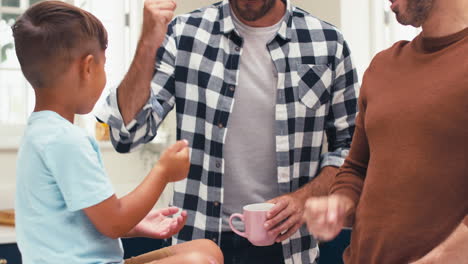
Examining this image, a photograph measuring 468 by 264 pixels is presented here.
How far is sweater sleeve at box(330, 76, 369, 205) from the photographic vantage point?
1.10 m

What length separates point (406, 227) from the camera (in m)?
0.91

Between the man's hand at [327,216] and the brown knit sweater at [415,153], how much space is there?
0.04m

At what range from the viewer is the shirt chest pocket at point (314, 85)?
58.4 inches

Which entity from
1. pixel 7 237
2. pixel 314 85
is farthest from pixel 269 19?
pixel 7 237

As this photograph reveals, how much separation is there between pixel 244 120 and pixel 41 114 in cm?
63

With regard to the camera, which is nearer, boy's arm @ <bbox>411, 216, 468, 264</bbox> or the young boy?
boy's arm @ <bbox>411, 216, 468, 264</bbox>

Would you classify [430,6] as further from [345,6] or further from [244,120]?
[345,6]

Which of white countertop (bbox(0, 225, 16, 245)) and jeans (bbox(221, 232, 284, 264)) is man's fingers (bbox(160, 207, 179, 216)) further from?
white countertop (bbox(0, 225, 16, 245))

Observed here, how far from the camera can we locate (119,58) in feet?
9.32

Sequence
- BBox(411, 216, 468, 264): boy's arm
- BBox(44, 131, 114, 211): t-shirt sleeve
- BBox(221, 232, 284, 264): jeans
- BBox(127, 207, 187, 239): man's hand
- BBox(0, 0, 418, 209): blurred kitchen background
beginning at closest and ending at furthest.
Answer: BBox(411, 216, 468, 264): boy's arm → BBox(44, 131, 114, 211): t-shirt sleeve → BBox(127, 207, 187, 239): man's hand → BBox(221, 232, 284, 264): jeans → BBox(0, 0, 418, 209): blurred kitchen background

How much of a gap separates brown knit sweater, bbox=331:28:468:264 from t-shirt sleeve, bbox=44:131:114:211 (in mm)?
493

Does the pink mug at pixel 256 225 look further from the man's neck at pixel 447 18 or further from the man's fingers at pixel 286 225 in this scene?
the man's neck at pixel 447 18

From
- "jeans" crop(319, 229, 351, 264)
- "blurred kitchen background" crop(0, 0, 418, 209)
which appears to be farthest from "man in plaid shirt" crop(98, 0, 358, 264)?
"blurred kitchen background" crop(0, 0, 418, 209)

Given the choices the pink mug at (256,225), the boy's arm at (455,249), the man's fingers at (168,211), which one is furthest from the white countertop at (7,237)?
the boy's arm at (455,249)
